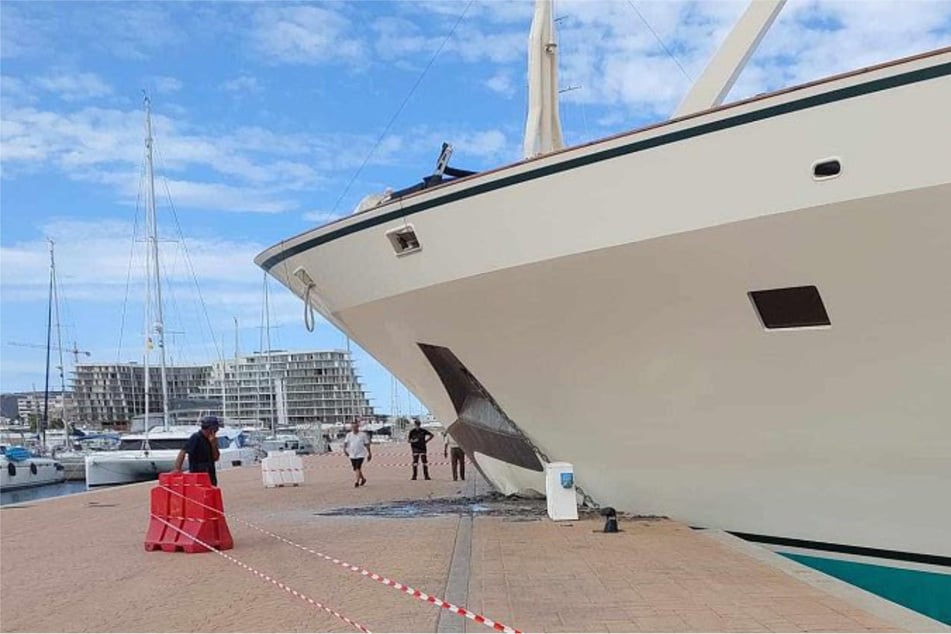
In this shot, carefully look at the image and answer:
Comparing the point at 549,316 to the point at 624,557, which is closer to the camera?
the point at 624,557

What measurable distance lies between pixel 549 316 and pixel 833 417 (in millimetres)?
2446

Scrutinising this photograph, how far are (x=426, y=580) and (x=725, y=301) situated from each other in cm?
307

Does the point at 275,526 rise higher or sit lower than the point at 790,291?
lower

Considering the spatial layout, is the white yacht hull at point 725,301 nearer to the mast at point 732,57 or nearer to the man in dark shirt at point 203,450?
the mast at point 732,57

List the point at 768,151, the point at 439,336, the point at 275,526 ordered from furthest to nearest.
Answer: the point at 275,526 → the point at 439,336 → the point at 768,151

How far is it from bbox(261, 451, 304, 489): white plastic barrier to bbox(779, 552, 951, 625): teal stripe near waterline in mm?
12811

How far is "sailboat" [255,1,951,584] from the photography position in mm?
6016

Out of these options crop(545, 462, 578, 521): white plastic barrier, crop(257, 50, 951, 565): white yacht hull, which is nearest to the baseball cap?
crop(257, 50, 951, 565): white yacht hull

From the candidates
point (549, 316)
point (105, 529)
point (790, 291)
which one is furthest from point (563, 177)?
point (105, 529)

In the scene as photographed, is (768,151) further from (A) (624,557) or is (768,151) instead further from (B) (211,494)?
(B) (211,494)

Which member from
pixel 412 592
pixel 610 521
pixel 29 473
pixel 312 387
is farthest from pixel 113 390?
pixel 412 592

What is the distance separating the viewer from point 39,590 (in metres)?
7.06

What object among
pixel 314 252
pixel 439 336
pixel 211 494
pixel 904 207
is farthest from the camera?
pixel 314 252

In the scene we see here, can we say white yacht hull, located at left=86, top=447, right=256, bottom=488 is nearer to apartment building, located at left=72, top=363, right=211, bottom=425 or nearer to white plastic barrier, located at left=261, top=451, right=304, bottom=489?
white plastic barrier, located at left=261, top=451, right=304, bottom=489
